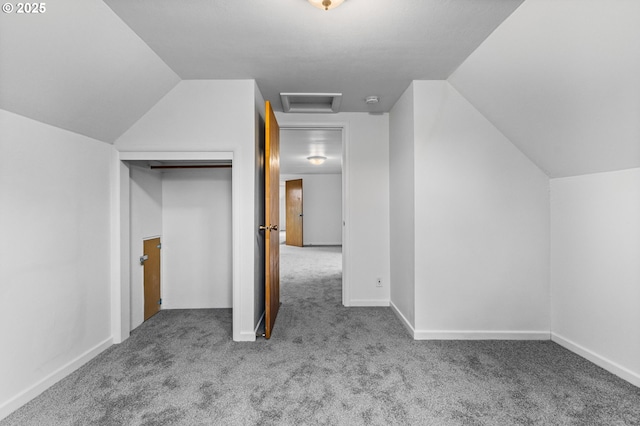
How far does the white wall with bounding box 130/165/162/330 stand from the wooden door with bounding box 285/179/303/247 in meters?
6.07

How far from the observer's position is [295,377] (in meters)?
1.94

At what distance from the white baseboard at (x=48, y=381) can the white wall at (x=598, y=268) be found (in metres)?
3.66

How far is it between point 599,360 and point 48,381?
3.66m

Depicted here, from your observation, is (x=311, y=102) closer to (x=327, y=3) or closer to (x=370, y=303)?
(x=327, y=3)

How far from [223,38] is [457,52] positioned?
1.66 m

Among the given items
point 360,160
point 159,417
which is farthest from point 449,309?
point 159,417

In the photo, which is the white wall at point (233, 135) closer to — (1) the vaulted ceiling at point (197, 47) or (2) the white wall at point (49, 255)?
(1) the vaulted ceiling at point (197, 47)

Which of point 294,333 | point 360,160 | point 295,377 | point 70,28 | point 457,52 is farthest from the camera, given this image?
point 360,160

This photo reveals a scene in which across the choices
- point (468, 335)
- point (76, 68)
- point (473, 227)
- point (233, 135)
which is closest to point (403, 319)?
point (468, 335)

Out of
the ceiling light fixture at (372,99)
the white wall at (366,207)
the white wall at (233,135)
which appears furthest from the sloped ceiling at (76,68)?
the white wall at (366,207)

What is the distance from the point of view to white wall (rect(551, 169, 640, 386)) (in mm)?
1879

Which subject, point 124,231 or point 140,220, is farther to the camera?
point 140,220

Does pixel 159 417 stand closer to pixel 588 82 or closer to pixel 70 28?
pixel 70 28

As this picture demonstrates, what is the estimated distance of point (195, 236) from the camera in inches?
128
